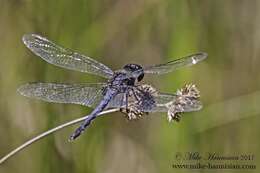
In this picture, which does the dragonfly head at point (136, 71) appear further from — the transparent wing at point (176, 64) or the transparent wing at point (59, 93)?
the transparent wing at point (59, 93)

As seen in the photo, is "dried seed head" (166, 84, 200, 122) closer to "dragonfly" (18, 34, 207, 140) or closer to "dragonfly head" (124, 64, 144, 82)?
"dragonfly" (18, 34, 207, 140)

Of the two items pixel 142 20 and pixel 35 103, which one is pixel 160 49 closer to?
pixel 142 20

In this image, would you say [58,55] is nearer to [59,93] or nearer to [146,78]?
[59,93]

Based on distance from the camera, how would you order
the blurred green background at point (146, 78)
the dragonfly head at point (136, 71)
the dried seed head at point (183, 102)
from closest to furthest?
the dried seed head at point (183, 102) < the dragonfly head at point (136, 71) < the blurred green background at point (146, 78)

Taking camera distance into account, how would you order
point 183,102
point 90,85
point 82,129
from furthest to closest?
point 90,85 < point 82,129 < point 183,102

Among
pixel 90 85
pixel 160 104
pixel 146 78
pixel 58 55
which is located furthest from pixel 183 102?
pixel 146 78

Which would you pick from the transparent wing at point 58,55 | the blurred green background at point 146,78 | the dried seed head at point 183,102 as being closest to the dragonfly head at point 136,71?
the transparent wing at point 58,55

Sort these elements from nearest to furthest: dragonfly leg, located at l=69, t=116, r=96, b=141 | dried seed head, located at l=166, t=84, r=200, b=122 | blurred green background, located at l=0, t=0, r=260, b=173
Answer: dried seed head, located at l=166, t=84, r=200, b=122, dragonfly leg, located at l=69, t=116, r=96, b=141, blurred green background, located at l=0, t=0, r=260, b=173

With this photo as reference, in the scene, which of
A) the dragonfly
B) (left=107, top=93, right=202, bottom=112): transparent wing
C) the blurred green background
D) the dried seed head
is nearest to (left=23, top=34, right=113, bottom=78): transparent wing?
the dragonfly

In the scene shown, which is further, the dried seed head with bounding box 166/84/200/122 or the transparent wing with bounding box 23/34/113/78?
the transparent wing with bounding box 23/34/113/78
